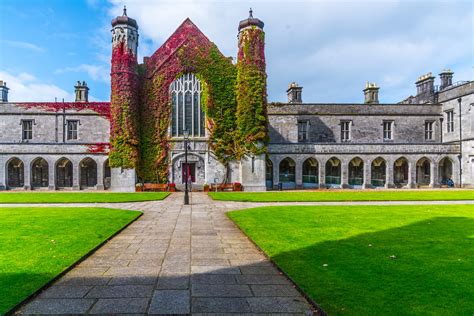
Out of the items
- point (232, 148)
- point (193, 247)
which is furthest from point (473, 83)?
point (193, 247)

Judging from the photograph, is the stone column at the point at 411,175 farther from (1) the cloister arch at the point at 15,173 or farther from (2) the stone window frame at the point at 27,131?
(1) the cloister arch at the point at 15,173

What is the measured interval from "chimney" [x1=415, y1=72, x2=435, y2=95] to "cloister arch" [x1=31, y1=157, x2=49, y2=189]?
43.3 metres

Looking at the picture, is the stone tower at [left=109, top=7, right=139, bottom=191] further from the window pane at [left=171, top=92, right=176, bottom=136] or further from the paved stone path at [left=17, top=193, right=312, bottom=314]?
the paved stone path at [left=17, top=193, right=312, bottom=314]

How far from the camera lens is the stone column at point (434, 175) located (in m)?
35.8

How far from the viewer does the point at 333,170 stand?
38.9 m

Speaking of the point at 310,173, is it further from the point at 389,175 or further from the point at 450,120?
the point at 450,120

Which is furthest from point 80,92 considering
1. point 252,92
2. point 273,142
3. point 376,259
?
point 376,259

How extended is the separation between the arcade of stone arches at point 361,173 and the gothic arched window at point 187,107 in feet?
26.0

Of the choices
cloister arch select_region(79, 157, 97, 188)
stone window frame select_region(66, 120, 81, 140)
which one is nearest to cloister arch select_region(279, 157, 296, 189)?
cloister arch select_region(79, 157, 97, 188)

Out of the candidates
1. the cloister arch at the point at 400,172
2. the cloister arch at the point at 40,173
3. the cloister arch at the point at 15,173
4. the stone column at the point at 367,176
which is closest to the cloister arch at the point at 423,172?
the cloister arch at the point at 400,172

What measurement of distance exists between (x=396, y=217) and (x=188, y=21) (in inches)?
1090

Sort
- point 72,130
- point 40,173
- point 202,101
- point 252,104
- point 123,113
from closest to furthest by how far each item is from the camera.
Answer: point 123,113
point 252,104
point 202,101
point 72,130
point 40,173

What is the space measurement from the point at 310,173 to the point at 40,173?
28313mm

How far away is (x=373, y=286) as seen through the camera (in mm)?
5320
